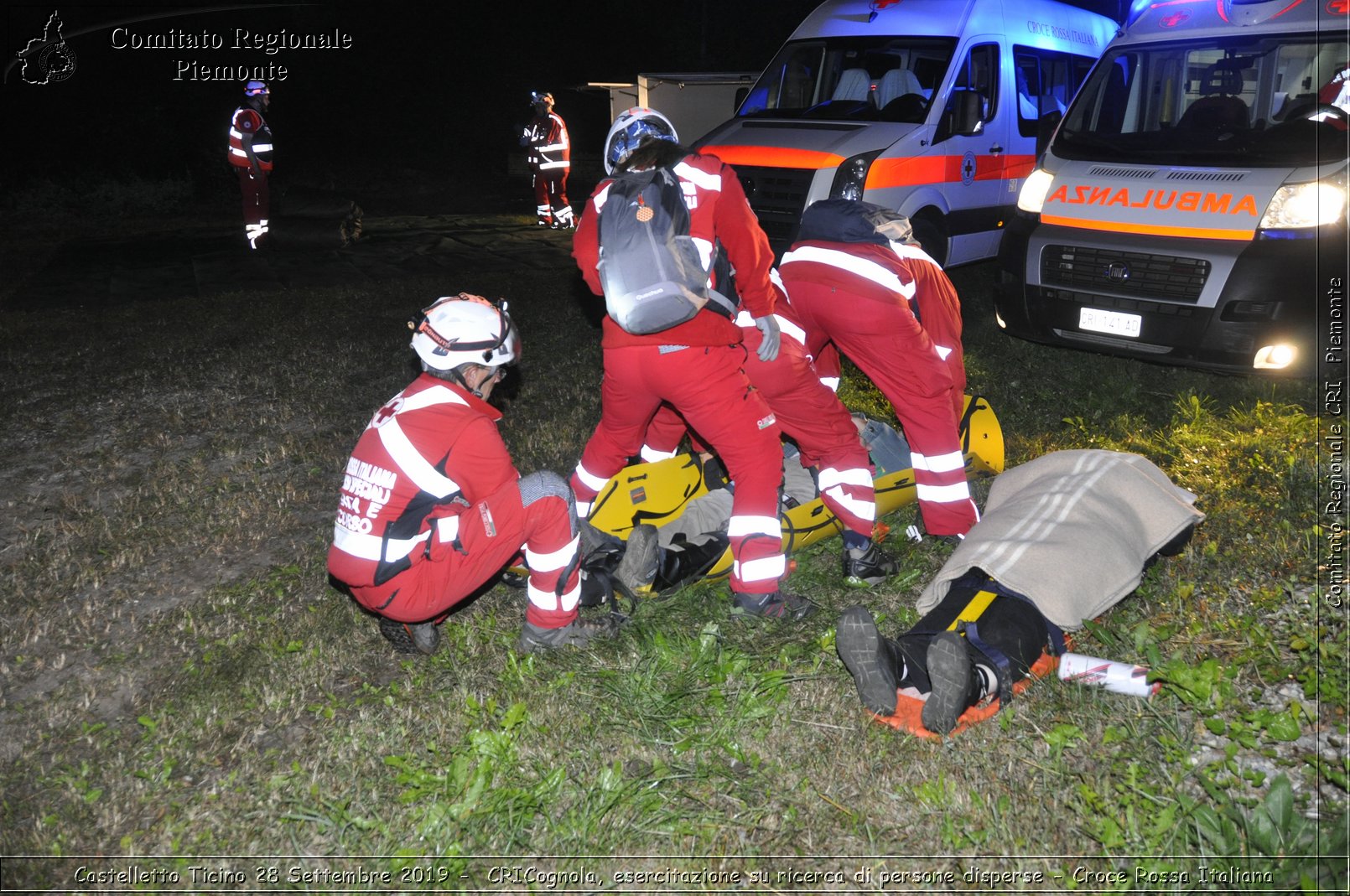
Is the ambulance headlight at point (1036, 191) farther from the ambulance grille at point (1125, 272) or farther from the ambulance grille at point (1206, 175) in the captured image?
the ambulance grille at point (1206, 175)

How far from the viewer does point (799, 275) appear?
14.4ft

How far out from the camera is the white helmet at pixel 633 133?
3787 mm

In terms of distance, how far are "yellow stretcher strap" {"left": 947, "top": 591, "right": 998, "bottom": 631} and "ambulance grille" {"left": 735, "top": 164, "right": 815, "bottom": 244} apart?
16.1 ft

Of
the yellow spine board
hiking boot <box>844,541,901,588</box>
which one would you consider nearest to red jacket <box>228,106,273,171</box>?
the yellow spine board

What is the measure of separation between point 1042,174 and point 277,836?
5.97 metres

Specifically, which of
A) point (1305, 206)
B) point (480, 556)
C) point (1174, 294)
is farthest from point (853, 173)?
point (480, 556)

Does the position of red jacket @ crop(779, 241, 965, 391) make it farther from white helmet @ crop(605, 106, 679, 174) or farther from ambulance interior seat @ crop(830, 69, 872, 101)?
ambulance interior seat @ crop(830, 69, 872, 101)

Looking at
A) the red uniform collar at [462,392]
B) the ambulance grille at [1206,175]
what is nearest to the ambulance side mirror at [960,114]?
the ambulance grille at [1206,175]

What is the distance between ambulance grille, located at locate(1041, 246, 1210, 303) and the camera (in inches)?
225

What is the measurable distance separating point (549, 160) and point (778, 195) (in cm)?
763

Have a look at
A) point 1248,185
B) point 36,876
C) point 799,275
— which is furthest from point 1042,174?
point 36,876

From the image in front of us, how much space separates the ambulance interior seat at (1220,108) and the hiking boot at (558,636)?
5.08 metres

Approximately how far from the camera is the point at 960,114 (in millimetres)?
8312

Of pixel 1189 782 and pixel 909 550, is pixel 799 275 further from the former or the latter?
pixel 1189 782
